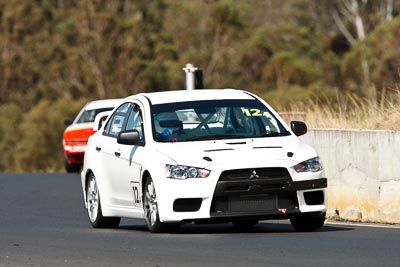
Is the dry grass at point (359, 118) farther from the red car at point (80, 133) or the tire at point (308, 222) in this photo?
the red car at point (80, 133)

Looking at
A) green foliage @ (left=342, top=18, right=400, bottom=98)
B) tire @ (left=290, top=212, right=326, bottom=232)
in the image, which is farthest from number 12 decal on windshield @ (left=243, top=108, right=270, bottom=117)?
green foliage @ (left=342, top=18, right=400, bottom=98)

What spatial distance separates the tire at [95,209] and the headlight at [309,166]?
9.80 feet

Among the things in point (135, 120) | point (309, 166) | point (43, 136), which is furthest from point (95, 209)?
point (43, 136)

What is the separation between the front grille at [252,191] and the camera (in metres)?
12.5

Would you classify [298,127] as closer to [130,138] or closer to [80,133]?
[130,138]

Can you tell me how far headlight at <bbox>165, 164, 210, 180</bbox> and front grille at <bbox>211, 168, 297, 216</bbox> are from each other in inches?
7.2

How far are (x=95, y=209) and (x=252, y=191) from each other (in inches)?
121

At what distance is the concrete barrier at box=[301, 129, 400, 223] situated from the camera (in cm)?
1477

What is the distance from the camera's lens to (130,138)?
13.6 m

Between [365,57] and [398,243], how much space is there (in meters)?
52.2

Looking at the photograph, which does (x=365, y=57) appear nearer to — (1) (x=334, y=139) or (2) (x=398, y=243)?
(1) (x=334, y=139)

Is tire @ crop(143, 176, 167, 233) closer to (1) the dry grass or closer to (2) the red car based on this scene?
(1) the dry grass

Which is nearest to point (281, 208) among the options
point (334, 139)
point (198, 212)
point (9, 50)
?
point (198, 212)

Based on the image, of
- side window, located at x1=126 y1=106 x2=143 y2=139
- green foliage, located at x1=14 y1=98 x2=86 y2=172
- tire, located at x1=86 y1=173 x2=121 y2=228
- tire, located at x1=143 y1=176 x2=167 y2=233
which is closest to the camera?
tire, located at x1=143 y1=176 x2=167 y2=233
